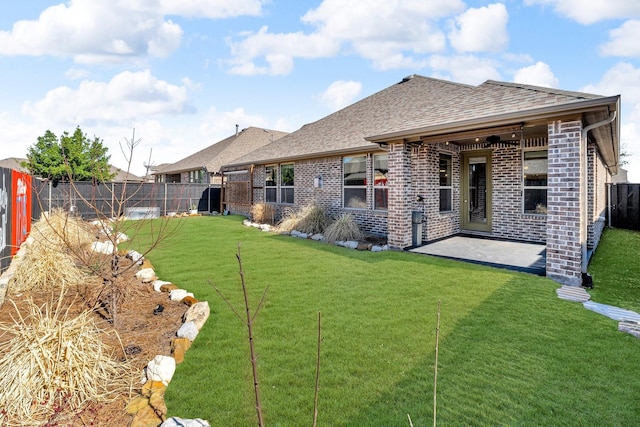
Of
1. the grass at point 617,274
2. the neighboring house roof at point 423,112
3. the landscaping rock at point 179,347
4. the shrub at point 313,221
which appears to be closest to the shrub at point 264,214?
the neighboring house roof at point 423,112

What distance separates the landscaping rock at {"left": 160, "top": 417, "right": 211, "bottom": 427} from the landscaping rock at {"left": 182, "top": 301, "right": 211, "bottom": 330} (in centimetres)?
162

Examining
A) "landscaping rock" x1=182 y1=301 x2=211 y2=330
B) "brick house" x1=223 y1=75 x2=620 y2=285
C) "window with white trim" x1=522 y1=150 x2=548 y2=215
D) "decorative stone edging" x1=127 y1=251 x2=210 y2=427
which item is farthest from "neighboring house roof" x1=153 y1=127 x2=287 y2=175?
"decorative stone edging" x1=127 y1=251 x2=210 y2=427

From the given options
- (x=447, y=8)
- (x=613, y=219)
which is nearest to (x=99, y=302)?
(x=447, y=8)

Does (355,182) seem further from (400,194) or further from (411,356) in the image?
(411,356)

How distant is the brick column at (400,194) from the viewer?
7926mm

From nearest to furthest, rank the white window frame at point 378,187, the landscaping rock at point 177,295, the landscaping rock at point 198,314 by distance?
the landscaping rock at point 198,314 < the landscaping rock at point 177,295 < the white window frame at point 378,187

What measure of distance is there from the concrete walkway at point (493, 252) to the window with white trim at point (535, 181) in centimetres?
108

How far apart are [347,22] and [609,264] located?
8.82 m

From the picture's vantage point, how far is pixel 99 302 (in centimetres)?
419

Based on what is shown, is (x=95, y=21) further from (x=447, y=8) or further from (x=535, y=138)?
(x=535, y=138)

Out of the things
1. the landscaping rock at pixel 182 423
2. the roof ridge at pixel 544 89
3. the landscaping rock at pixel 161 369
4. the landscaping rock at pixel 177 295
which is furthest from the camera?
the roof ridge at pixel 544 89

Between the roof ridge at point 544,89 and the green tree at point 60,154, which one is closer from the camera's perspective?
the roof ridge at point 544,89

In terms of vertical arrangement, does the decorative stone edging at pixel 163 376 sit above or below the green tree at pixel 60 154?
below

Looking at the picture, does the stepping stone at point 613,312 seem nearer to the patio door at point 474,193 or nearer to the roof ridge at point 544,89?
the roof ridge at point 544,89
